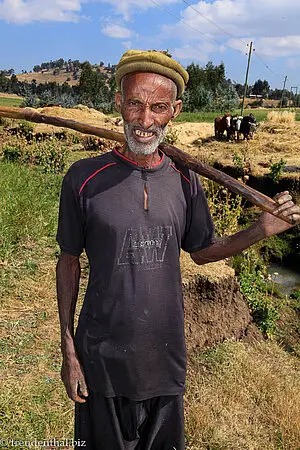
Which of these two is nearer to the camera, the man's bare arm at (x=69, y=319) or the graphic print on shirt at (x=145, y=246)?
the graphic print on shirt at (x=145, y=246)

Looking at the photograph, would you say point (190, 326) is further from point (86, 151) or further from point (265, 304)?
point (86, 151)

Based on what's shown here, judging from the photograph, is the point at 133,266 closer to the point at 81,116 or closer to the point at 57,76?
the point at 81,116

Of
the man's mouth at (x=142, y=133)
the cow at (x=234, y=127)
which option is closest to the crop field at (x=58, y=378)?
the man's mouth at (x=142, y=133)

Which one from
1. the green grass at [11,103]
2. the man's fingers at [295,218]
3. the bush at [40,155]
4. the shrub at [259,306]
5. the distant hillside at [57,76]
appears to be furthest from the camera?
the distant hillside at [57,76]

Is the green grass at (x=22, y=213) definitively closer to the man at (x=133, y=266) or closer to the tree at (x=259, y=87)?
the man at (x=133, y=266)

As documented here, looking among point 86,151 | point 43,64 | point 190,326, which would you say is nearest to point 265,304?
point 190,326

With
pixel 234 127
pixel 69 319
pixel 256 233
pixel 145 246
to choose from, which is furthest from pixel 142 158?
pixel 234 127

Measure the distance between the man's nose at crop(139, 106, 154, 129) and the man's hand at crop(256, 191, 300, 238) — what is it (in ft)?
1.74

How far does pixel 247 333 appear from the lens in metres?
5.10

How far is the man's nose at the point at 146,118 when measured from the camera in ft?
5.37

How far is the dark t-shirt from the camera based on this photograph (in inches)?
64.7

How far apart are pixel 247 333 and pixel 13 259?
8.58ft

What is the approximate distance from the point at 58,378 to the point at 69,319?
186cm

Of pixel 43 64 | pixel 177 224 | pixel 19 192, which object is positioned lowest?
pixel 19 192
